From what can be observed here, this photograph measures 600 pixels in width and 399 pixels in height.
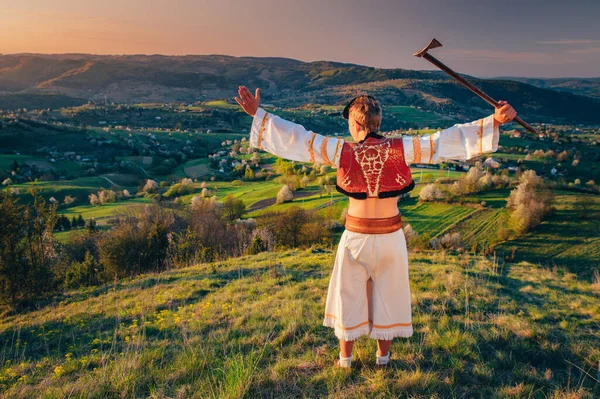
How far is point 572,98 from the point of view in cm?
19162

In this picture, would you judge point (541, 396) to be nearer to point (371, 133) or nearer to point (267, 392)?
point (267, 392)

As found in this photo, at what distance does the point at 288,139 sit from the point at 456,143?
176 centimetres

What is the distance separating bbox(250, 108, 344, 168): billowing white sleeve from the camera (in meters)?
3.82

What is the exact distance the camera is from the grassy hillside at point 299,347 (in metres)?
3.63

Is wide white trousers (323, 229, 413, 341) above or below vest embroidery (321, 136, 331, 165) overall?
below

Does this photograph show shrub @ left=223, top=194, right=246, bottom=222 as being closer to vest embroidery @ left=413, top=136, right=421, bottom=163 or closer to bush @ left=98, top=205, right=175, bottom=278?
bush @ left=98, top=205, right=175, bottom=278

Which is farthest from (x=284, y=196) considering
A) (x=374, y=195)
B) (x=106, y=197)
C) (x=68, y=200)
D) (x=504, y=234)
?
(x=374, y=195)

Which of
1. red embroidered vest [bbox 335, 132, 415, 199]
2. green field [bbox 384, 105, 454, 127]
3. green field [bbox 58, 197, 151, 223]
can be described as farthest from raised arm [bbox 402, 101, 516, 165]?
green field [bbox 384, 105, 454, 127]

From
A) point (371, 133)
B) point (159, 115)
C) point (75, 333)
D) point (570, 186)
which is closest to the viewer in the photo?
point (371, 133)

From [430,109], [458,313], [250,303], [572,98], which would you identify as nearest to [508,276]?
[458,313]

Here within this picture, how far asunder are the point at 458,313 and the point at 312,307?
7.44 feet

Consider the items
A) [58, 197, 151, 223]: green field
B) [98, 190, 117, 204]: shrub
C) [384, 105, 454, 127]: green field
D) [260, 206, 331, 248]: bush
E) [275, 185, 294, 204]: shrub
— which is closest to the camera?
[260, 206, 331, 248]: bush

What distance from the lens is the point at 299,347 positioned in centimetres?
450

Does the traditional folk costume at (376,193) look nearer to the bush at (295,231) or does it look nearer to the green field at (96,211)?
the bush at (295,231)
